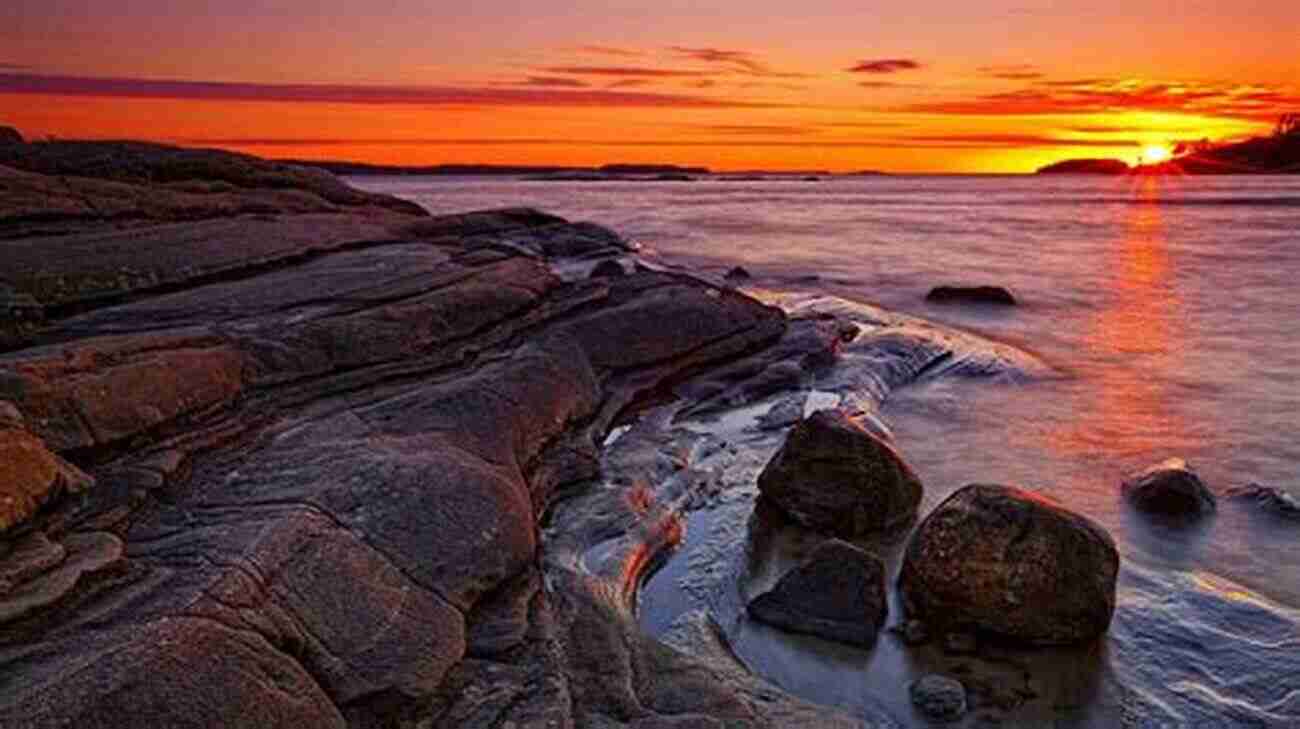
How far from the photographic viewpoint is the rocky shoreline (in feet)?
15.3

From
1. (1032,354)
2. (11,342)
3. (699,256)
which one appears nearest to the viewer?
(11,342)

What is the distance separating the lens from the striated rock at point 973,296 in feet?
72.8

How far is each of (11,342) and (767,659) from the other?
20.7ft

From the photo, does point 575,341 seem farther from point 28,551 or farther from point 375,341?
point 28,551

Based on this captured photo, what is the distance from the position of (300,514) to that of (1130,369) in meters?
13.1

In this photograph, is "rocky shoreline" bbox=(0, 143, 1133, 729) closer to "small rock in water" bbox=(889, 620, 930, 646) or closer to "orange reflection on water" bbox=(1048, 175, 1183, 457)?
"small rock in water" bbox=(889, 620, 930, 646)

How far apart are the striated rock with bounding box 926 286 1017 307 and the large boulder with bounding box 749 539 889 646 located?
16416mm

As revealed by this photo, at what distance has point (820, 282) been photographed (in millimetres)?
26656

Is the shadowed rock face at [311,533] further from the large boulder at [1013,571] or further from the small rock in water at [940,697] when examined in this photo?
the large boulder at [1013,571]

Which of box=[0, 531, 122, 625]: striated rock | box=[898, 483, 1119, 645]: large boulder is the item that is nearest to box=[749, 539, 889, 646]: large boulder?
box=[898, 483, 1119, 645]: large boulder

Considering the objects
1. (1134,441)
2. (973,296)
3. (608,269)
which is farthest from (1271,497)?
(973,296)

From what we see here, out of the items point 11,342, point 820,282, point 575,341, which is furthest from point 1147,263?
point 11,342

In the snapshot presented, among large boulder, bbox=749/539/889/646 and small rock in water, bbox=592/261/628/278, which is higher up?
large boulder, bbox=749/539/889/646

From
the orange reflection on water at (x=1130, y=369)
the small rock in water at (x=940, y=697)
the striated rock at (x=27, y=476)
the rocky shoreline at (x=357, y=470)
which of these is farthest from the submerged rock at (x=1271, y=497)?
the striated rock at (x=27, y=476)
